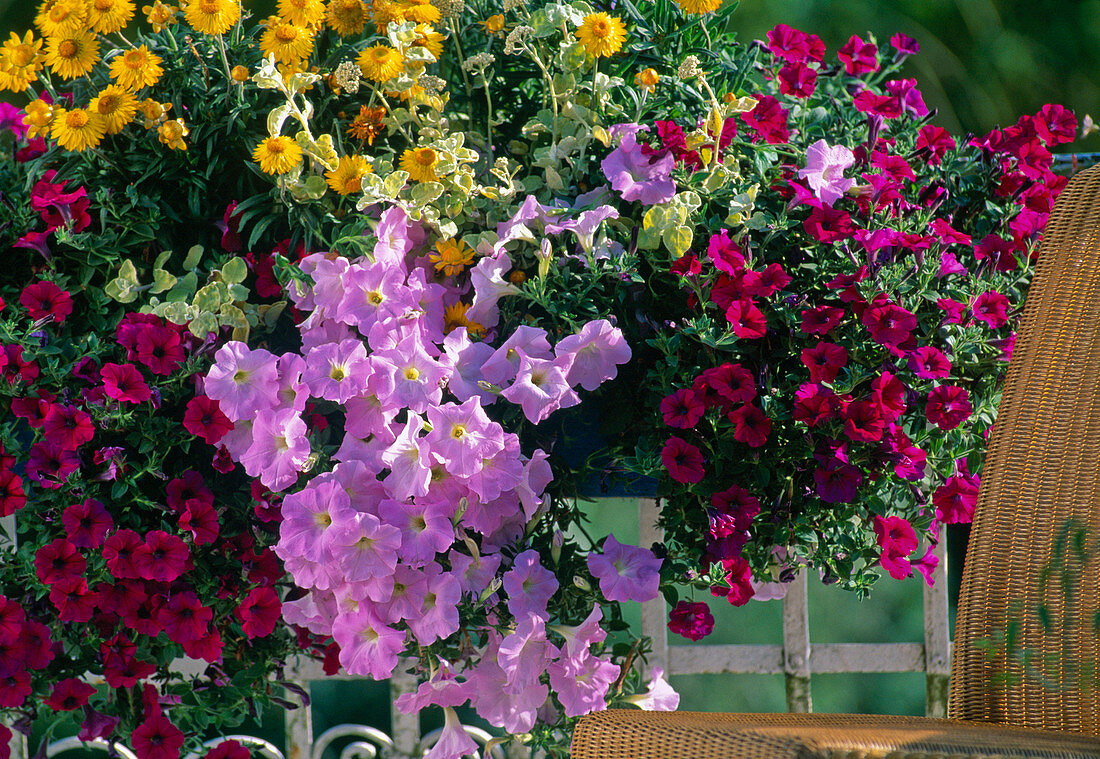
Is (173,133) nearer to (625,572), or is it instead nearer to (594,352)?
(594,352)

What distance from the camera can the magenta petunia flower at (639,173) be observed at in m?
1.14

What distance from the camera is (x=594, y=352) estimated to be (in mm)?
1091

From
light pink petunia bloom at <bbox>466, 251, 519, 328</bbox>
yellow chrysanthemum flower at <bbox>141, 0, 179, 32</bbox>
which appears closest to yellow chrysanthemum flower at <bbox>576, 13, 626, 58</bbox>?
light pink petunia bloom at <bbox>466, 251, 519, 328</bbox>

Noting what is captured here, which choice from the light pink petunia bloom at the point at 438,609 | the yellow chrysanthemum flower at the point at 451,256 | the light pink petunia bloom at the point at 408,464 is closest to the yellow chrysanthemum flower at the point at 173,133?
the yellow chrysanthemum flower at the point at 451,256

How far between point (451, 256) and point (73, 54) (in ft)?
1.78

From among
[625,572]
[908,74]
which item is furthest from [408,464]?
[908,74]

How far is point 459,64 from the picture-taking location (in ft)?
4.43

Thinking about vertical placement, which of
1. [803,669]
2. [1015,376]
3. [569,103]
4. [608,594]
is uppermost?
[569,103]

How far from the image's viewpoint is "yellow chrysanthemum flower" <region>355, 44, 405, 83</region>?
1.16 meters

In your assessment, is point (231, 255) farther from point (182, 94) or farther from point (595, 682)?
point (595, 682)

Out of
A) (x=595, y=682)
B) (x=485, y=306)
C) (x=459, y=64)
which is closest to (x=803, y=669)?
(x=595, y=682)

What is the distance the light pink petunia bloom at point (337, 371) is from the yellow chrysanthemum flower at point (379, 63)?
34 cm

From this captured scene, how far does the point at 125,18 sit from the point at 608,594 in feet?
3.04

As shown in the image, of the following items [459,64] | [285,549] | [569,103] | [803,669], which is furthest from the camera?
[803,669]
